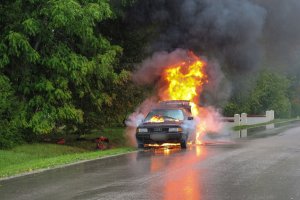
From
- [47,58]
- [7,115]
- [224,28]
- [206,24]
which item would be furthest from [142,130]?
[224,28]

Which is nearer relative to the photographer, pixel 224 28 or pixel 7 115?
pixel 7 115

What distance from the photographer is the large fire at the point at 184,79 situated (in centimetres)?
2467

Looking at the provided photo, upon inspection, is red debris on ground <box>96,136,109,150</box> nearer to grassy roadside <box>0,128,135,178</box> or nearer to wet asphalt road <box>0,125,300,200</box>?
grassy roadside <box>0,128,135,178</box>

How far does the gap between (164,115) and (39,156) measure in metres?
4.90

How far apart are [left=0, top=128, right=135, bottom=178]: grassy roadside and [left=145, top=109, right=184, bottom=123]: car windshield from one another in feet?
4.89

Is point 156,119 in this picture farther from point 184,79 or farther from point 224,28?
point 224,28

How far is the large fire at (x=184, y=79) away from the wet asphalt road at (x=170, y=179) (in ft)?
33.7

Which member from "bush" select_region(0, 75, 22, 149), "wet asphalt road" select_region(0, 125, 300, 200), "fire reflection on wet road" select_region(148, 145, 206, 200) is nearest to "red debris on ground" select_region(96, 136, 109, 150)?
"bush" select_region(0, 75, 22, 149)

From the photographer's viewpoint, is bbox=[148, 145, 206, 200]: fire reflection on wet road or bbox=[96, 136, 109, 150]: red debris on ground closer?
bbox=[148, 145, 206, 200]: fire reflection on wet road

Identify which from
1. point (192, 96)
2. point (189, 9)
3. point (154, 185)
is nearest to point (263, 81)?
point (192, 96)

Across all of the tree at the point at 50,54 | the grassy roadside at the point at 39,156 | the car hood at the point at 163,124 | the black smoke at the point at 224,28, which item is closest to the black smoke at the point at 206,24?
the black smoke at the point at 224,28

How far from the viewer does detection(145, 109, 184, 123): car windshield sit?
733 inches

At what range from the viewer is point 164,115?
19.0 m

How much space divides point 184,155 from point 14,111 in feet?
20.7
